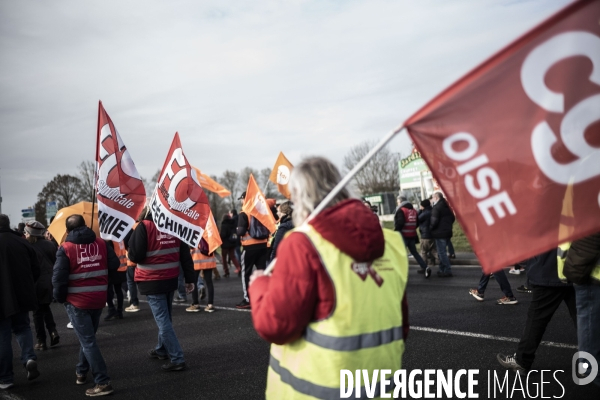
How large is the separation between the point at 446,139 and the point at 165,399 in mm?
3959

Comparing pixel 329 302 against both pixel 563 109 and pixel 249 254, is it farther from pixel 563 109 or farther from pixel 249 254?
pixel 249 254

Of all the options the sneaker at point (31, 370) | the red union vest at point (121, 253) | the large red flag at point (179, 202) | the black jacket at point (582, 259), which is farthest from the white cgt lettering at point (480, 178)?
the red union vest at point (121, 253)

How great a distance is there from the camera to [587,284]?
4020mm

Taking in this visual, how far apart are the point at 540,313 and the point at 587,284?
0.77 metres

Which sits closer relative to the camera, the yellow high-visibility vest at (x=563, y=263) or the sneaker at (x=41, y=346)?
the yellow high-visibility vest at (x=563, y=263)

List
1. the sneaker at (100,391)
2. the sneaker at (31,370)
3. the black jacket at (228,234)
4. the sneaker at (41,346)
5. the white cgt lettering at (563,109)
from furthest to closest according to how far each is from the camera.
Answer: the black jacket at (228,234) < the sneaker at (41,346) < the sneaker at (31,370) < the sneaker at (100,391) < the white cgt lettering at (563,109)

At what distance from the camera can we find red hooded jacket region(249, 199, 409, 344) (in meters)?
2.23

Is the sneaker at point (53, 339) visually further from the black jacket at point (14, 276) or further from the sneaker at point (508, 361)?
the sneaker at point (508, 361)

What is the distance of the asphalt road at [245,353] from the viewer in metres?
5.14

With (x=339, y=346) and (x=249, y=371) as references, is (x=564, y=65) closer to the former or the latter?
(x=339, y=346)

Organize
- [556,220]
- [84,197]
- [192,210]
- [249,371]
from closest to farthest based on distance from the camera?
[556,220] → [249,371] → [192,210] → [84,197]

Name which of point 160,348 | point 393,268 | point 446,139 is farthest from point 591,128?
point 160,348

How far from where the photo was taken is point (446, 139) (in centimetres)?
254

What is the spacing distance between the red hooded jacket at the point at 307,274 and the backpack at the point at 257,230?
7678 millimetres
